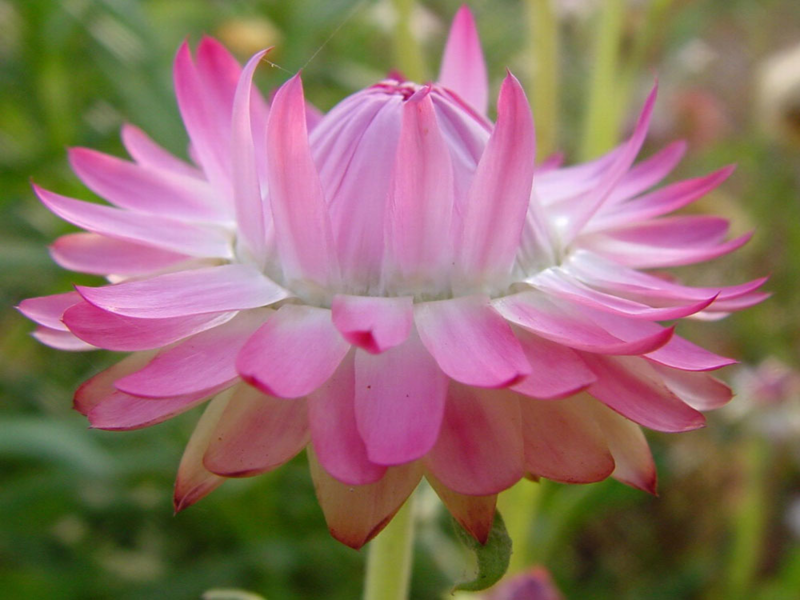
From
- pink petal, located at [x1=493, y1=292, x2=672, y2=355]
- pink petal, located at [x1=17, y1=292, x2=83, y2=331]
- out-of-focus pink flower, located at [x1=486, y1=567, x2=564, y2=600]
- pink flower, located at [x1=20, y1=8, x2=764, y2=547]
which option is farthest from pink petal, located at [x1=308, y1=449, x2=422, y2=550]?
out-of-focus pink flower, located at [x1=486, y1=567, x2=564, y2=600]

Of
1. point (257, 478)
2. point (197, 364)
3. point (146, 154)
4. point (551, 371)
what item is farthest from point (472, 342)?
point (257, 478)

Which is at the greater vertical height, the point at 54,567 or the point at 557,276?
the point at 557,276

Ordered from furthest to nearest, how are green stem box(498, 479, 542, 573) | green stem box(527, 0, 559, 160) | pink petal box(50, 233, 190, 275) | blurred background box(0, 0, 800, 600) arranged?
blurred background box(0, 0, 800, 600) < green stem box(527, 0, 559, 160) < green stem box(498, 479, 542, 573) < pink petal box(50, 233, 190, 275)

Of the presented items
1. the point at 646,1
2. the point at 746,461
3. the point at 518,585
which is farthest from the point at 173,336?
the point at 646,1

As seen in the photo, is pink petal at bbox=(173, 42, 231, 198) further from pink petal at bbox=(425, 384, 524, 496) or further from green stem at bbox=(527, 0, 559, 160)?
green stem at bbox=(527, 0, 559, 160)

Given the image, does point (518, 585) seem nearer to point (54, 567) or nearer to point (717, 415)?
point (54, 567)

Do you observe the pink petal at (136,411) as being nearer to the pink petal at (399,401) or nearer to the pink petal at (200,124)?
the pink petal at (399,401)

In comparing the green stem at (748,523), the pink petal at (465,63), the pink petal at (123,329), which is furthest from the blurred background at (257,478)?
the pink petal at (123,329)
